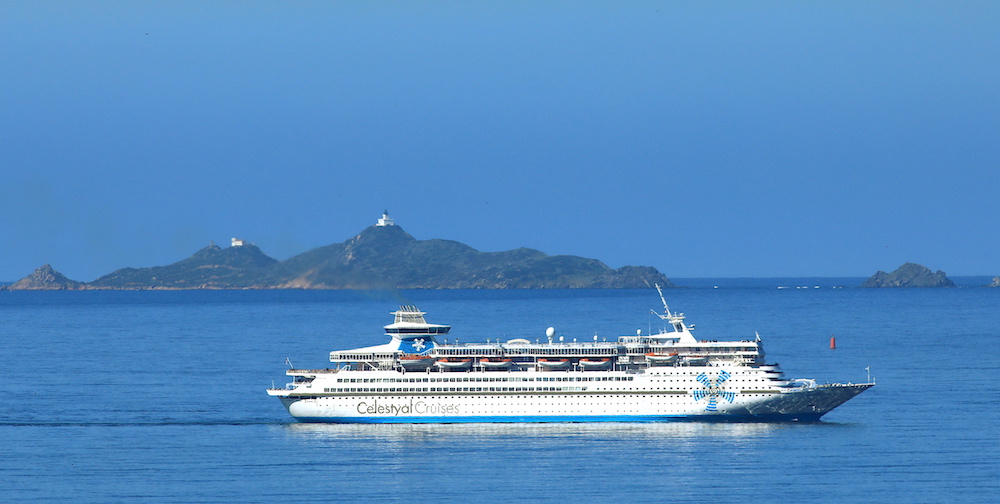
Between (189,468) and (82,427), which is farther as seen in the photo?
(82,427)

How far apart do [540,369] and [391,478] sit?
18.0m

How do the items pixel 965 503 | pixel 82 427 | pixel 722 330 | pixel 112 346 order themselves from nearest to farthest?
1. pixel 965 503
2. pixel 82 427
3. pixel 112 346
4. pixel 722 330

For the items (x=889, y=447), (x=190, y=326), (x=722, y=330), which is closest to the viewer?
(x=889, y=447)

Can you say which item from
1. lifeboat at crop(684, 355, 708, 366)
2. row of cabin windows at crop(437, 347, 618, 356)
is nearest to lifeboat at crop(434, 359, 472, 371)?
row of cabin windows at crop(437, 347, 618, 356)

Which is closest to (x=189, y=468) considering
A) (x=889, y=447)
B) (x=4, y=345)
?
(x=889, y=447)

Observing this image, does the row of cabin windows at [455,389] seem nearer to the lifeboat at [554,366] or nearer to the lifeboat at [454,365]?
the lifeboat at [554,366]

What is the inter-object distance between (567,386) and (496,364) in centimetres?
443

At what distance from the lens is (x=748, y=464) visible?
59281 millimetres

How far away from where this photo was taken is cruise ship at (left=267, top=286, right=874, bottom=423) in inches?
2817

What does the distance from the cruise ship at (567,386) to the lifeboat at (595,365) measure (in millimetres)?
54

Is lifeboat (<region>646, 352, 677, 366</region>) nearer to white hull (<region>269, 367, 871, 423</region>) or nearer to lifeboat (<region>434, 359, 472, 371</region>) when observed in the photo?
white hull (<region>269, 367, 871, 423</region>)

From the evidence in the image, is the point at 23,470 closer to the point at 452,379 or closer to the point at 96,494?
the point at 96,494

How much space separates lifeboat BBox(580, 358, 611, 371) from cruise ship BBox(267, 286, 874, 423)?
0.18 ft

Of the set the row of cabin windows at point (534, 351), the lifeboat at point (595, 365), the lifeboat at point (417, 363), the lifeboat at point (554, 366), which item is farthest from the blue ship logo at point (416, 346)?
the lifeboat at point (595, 365)
